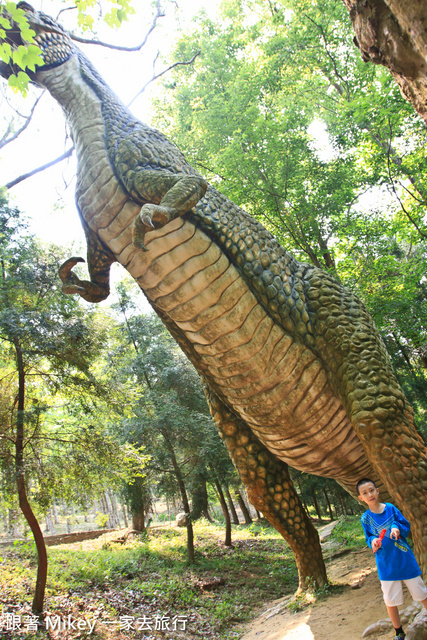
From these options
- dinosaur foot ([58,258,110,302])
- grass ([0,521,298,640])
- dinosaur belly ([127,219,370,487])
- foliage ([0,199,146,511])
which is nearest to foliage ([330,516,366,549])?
grass ([0,521,298,640])

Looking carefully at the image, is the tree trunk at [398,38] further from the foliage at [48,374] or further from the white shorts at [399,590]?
the foliage at [48,374]

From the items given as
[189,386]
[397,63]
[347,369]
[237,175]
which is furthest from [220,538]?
[397,63]

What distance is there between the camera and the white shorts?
2.34m

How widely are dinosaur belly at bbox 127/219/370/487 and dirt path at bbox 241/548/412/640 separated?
117cm

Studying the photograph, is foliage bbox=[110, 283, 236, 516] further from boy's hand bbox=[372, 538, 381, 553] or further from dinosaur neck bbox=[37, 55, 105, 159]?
boy's hand bbox=[372, 538, 381, 553]

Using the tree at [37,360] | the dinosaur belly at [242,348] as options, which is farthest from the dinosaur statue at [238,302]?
the tree at [37,360]

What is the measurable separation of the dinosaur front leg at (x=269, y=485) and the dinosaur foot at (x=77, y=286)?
1286 mm

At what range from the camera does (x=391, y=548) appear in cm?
246

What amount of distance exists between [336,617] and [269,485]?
42.8 inches

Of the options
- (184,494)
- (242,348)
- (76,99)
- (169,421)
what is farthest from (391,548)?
(184,494)

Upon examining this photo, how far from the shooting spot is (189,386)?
11102 mm

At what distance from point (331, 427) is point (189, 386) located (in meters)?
8.37

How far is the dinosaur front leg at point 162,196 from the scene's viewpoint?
2.30m

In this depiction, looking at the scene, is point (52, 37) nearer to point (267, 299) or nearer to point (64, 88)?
point (64, 88)
